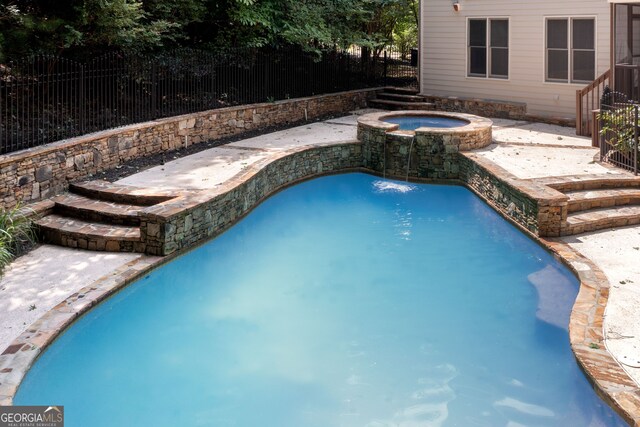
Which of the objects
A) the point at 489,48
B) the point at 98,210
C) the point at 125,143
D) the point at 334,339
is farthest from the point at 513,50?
the point at 334,339

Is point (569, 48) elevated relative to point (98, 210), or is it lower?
elevated

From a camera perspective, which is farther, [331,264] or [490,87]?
[490,87]

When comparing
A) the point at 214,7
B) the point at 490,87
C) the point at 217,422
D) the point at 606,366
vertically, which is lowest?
the point at 217,422

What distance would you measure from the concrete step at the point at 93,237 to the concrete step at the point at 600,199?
20.6 ft

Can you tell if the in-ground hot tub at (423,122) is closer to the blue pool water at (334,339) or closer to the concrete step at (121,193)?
the blue pool water at (334,339)

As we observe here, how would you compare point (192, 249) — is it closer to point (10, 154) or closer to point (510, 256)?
point (10, 154)

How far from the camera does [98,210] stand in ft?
34.2

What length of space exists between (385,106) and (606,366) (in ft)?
46.5

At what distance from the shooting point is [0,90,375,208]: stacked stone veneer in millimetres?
10359

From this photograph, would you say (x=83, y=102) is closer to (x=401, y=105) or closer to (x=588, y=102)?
(x=401, y=105)

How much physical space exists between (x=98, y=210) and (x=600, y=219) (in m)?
7.12

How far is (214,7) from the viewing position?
1677cm

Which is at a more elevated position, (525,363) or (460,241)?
(460,241)

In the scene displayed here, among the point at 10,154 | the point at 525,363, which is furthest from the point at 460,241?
the point at 10,154
